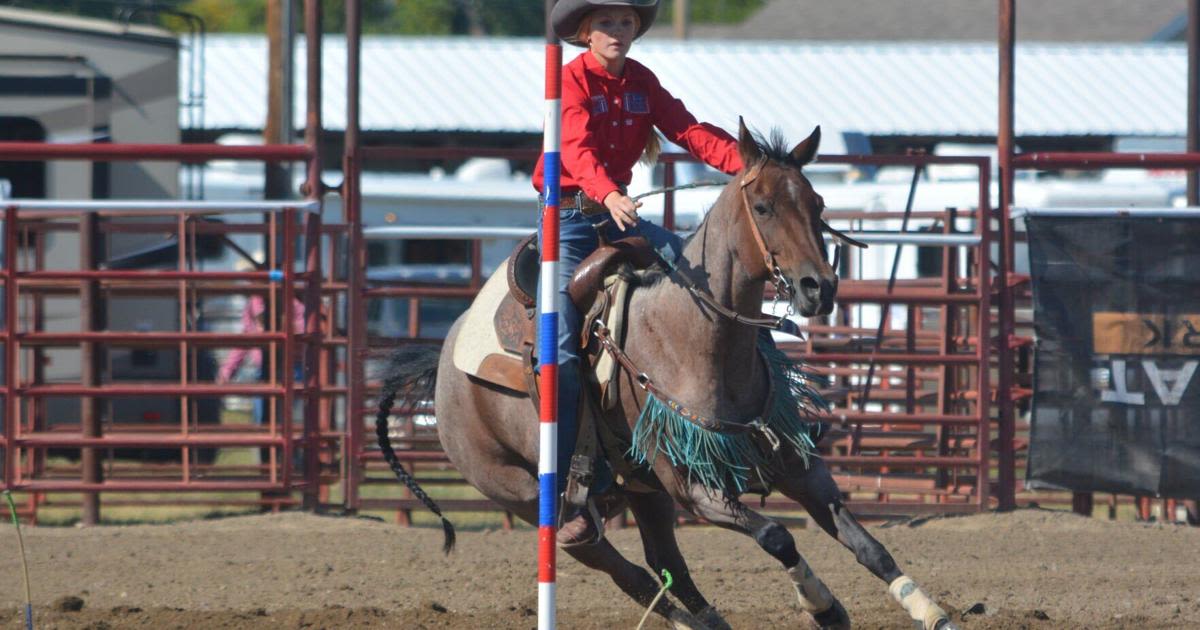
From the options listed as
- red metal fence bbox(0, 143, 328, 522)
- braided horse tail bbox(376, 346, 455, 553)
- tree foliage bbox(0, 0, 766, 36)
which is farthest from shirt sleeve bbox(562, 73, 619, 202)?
tree foliage bbox(0, 0, 766, 36)

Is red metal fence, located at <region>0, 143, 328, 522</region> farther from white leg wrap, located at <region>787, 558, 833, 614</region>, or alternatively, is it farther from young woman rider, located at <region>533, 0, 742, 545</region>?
white leg wrap, located at <region>787, 558, 833, 614</region>

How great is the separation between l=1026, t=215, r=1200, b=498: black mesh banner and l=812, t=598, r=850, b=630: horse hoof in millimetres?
4257

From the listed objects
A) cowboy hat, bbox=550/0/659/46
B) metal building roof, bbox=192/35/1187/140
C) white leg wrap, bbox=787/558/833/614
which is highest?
metal building roof, bbox=192/35/1187/140

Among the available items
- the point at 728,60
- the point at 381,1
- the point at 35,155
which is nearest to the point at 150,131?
the point at 35,155

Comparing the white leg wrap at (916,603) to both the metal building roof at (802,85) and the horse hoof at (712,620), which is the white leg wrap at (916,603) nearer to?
the horse hoof at (712,620)

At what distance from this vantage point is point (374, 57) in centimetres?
2602

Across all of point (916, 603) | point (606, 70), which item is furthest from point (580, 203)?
point (916, 603)

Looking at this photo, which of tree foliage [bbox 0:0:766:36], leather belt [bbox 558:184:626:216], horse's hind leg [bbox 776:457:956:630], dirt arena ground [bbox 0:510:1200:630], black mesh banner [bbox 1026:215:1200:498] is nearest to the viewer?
horse's hind leg [bbox 776:457:956:630]

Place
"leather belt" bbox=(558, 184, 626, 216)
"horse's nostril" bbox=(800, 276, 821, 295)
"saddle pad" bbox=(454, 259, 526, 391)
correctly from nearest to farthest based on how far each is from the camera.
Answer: "horse's nostril" bbox=(800, 276, 821, 295)
"leather belt" bbox=(558, 184, 626, 216)
"saddle pad" bbox=(454, 259, 526, 391)

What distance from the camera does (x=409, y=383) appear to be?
21.7ft

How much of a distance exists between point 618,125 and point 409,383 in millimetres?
1729

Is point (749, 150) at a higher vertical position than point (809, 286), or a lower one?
higher

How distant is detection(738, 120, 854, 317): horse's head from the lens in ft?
15.1

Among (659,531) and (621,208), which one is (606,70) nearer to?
(621,208)
